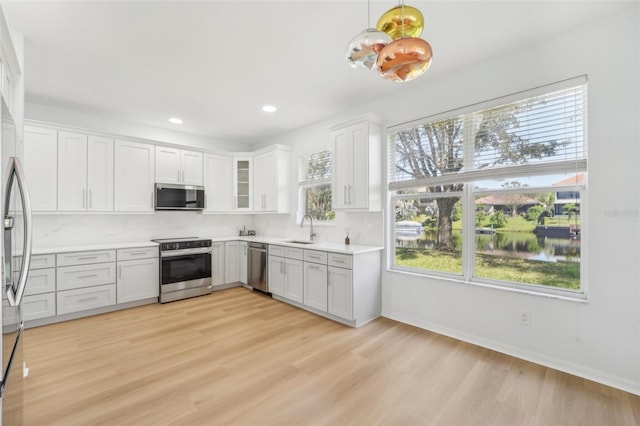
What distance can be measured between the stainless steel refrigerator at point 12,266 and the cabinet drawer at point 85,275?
87.5 inches

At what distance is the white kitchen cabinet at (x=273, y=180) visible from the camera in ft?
16.3

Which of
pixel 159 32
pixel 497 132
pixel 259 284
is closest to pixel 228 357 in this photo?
→ pixel 259 284

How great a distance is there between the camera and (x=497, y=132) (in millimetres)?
2828

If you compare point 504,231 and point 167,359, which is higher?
point 504,231

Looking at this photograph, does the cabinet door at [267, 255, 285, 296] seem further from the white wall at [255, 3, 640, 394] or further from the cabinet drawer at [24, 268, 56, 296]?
the cabinet drawer at [24, 268, 56, 296]

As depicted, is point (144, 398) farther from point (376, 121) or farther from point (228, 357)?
point (376, 121)

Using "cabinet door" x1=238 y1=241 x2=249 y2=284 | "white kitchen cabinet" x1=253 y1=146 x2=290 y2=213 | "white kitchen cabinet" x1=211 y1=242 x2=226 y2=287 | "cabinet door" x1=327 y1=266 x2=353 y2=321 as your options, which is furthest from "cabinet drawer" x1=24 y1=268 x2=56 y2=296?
"cabinet door" x1=327 y1=266 x2=353 y2=321

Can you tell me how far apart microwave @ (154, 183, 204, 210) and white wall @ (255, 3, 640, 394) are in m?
4.09

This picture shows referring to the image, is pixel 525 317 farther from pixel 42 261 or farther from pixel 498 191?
pixel 42 261

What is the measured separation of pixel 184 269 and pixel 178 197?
45.2 inches

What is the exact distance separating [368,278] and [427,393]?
4.92 feet

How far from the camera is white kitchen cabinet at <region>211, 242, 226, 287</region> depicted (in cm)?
480

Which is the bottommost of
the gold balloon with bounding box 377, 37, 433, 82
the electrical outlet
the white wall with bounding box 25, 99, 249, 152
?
the electrical outlet

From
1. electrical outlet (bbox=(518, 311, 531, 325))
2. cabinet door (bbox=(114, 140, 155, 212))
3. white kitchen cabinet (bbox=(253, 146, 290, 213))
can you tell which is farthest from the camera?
white kitchen cabinet (bbox=(253, 146, 290, 213))
